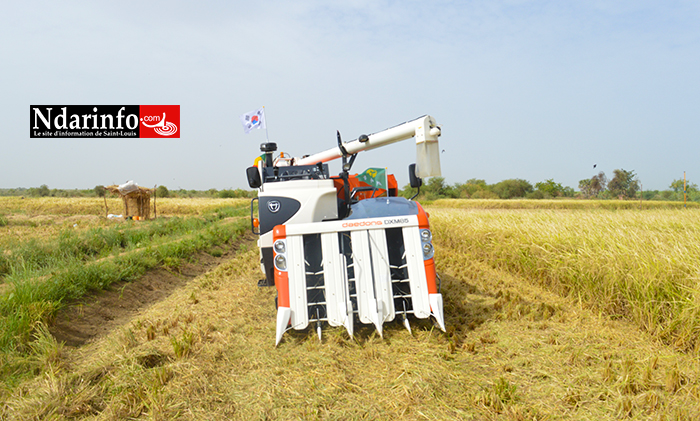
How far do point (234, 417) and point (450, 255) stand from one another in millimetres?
7058

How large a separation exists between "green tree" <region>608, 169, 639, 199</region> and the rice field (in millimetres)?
42533

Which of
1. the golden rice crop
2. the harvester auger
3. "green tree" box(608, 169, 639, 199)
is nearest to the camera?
the golden rice crop

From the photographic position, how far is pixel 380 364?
11.5 ft

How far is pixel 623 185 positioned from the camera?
40000mm

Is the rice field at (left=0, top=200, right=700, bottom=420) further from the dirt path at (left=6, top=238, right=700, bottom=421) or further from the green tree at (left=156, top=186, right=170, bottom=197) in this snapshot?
the green tree at (left=156, top=186, right=170, bottom=197)

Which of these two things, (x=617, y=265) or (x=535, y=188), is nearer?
(x=617, y=265)

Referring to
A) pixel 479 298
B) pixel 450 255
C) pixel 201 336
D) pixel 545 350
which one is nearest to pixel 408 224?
pixel 545 350

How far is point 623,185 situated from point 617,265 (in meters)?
44.3

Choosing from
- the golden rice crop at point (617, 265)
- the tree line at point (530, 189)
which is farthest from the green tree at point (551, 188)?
the golden rice crop at point (617, 265)

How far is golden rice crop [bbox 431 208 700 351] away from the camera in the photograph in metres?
3.86

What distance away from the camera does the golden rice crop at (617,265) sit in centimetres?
386

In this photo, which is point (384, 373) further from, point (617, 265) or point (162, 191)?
point (162, 191)

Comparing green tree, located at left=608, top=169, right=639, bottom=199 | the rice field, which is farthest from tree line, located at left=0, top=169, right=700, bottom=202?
the rice field

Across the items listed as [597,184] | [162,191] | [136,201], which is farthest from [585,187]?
[162,191]
